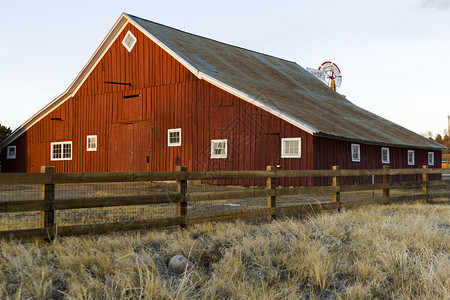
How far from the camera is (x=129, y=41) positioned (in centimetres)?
2527

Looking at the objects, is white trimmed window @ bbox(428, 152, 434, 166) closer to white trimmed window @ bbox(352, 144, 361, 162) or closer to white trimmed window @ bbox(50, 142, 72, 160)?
white trimmed window @ bbox(352, 144, 361, 162)

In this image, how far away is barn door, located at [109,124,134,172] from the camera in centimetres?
2480

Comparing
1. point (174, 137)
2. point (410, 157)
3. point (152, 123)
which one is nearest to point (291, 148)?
point (174, 137)

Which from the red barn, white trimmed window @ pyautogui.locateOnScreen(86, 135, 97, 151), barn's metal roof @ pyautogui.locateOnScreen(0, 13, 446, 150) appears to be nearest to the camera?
the red barn

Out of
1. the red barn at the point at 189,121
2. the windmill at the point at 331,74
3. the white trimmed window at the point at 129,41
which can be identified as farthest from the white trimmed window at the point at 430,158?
the white trimmed window at the point at 129,41

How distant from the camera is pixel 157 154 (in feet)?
77.6

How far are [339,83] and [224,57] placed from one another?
727 inches

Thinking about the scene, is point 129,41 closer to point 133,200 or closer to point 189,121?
point 189,121

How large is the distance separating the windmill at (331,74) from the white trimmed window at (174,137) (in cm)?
2244

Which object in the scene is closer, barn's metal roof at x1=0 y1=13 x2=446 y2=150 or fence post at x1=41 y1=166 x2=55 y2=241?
fence post at x1=41 y1=166 x2=55 y2=241

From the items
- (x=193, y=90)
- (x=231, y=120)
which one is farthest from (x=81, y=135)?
(x=231, y=120)

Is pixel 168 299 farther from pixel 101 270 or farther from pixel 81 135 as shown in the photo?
pixel 81 135

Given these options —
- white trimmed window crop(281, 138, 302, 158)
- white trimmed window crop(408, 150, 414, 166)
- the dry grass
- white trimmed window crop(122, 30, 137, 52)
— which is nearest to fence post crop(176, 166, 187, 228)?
the dry grass

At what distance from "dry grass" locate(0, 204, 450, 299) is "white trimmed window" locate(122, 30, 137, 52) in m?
20.0
